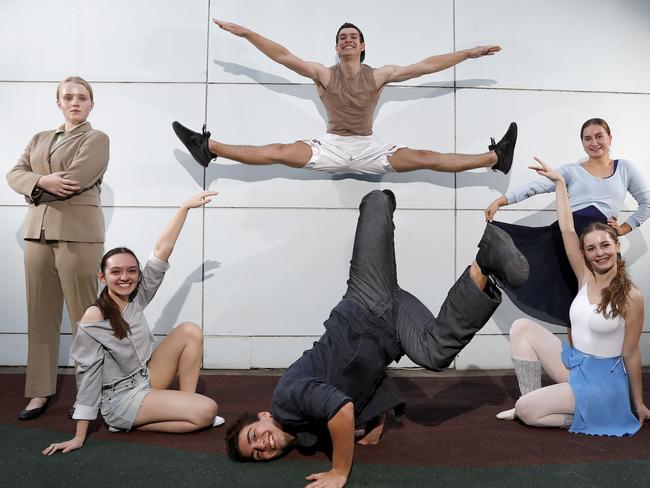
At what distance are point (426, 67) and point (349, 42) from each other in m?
0.58

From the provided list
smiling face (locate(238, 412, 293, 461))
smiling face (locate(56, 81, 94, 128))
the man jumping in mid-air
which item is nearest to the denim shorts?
smiling face (locate(238, 412, 293, 461))

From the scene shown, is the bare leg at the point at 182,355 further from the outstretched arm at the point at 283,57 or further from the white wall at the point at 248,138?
the outstretched arm at the point at 283,57

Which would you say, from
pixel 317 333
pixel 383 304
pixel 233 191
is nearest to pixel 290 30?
pixel 233 191

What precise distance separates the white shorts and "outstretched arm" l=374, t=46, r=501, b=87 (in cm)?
45

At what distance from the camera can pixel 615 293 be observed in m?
2.70

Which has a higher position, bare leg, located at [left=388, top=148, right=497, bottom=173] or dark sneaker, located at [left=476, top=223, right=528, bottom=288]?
bare leg, located at [left=388, top=148, right=497, bottom=173]

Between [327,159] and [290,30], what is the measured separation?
118 cm

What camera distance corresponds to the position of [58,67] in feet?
14.1

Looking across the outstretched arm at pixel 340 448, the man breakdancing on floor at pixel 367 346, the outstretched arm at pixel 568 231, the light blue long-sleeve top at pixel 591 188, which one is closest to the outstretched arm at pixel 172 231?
the man breakdancing on floor at pixel 367 346

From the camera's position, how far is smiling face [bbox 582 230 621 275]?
2727 millimetres

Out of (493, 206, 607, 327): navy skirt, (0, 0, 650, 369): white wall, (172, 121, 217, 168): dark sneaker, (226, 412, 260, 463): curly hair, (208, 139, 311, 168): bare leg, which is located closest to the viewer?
(226, 412, 260, 463): curly hair

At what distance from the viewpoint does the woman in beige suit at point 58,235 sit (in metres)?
3.02

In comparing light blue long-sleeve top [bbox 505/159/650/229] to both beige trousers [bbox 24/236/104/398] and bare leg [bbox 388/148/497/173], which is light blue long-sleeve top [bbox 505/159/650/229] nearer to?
bare leg [bbox 388/148/497/173]

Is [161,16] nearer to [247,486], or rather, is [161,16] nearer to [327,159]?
[327,159]
